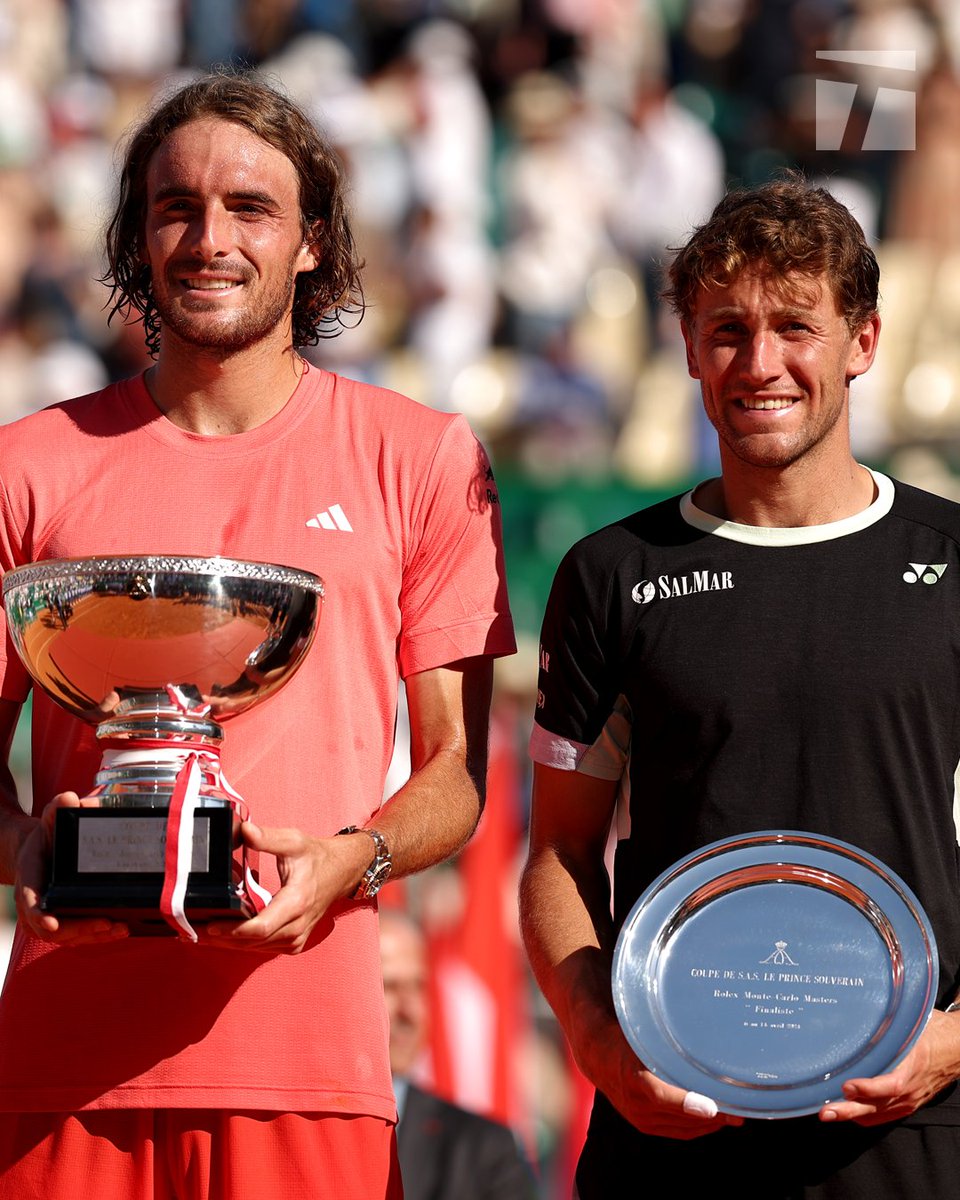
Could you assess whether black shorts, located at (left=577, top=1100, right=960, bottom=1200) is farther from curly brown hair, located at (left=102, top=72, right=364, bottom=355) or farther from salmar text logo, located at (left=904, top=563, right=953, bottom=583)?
curly brown hair, located at (left=102, top=72, right=364, bottom=355)

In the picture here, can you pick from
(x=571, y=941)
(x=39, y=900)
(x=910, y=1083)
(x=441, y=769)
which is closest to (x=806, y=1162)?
(x=910, y=1083)

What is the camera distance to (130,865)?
8.13 ft

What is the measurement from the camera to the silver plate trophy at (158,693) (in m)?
2.46

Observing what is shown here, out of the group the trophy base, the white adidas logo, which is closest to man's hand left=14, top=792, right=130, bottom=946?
the trophy base

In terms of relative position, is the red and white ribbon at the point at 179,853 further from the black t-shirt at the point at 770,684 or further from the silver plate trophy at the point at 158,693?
the black t-shirt at the point at 770,684

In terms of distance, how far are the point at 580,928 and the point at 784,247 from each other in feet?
3.52

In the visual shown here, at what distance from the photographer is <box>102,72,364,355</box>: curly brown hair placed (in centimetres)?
302

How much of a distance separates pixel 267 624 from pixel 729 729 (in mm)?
684

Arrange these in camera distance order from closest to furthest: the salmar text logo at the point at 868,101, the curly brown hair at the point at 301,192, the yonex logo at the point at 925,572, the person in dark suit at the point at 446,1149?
the yonex logo at the point at 925,572
the curly brown hair at the point at 301,192
the person in dark suit at the point at 446,1149
the salmar text logo at the point at 868,101

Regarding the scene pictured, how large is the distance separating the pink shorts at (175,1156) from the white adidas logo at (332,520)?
2.89ft

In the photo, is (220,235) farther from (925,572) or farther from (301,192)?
(925,572)

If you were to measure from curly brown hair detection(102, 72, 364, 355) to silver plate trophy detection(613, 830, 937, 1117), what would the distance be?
1263 millimetres

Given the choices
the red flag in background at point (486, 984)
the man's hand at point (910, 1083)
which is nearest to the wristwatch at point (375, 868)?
the man's hand at point (910, 1083)

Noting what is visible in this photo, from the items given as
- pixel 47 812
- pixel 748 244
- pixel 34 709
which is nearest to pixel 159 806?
pixel 47 812
